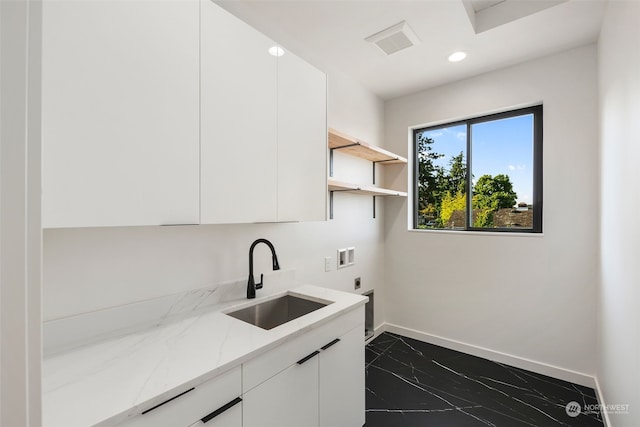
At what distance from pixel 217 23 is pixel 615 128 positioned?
208cm

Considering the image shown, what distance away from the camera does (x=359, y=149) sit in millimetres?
2438

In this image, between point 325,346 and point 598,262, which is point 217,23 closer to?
point 325,346

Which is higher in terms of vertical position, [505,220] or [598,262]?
[505,220]

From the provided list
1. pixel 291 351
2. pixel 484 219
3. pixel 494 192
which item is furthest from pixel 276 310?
pixel 494 192

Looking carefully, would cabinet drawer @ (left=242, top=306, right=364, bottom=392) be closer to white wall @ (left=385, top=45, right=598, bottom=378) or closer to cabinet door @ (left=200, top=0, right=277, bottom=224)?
cabinet door @ (left=200, top=0, right=277, bottom=224)

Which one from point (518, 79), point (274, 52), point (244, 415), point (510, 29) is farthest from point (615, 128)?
point (244, 415)

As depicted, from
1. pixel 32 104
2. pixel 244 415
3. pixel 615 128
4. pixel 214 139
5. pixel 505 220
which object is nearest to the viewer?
pixel 32 104

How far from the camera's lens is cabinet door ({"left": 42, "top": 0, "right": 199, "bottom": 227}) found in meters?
0.81

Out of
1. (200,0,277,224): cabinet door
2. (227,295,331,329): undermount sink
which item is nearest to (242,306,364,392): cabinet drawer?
(227,295,331,329): undermount sink

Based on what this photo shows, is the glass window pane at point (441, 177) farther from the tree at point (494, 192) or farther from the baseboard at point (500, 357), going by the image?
the baseboard at point (500, 357)

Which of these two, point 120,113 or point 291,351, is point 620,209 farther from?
point 120,113

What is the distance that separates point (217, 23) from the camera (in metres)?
1.21

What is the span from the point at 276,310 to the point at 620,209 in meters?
1.92

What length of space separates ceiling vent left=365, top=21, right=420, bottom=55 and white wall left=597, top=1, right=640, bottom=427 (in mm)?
1048
